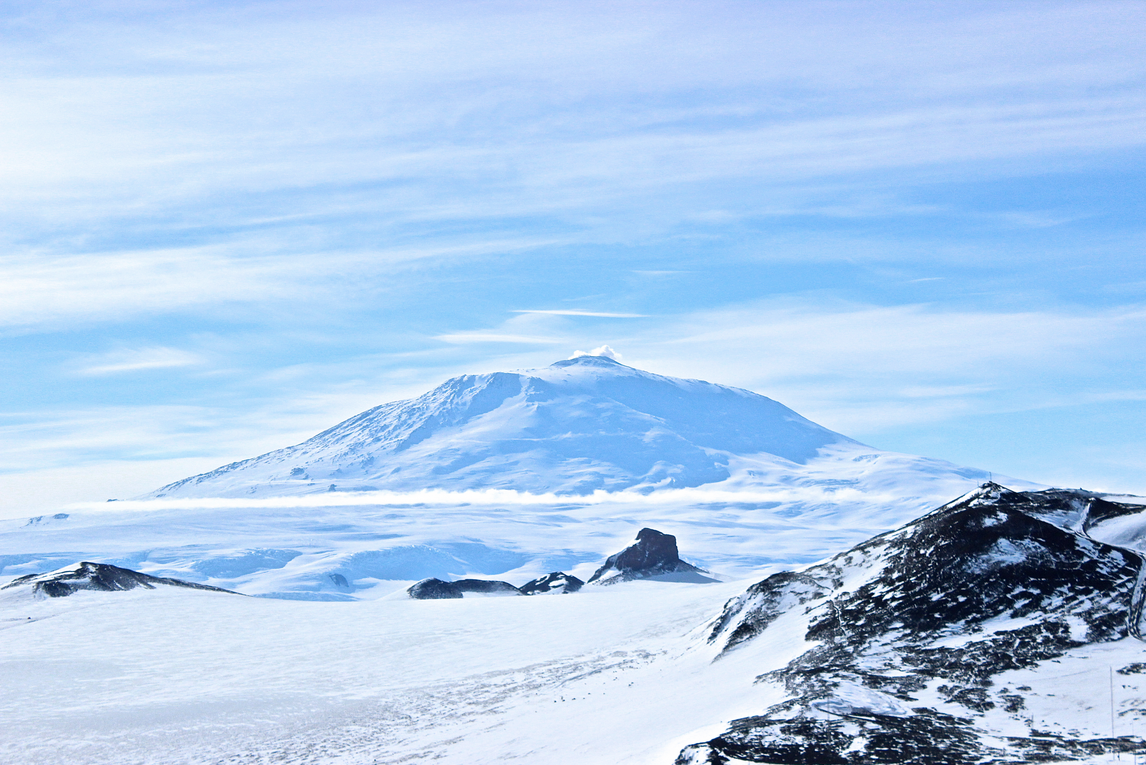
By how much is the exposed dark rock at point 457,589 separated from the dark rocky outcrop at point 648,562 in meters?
7.79

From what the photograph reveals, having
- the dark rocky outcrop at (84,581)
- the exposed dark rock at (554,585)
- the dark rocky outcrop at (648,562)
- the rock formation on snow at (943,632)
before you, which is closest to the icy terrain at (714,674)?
the rock formation on snow at (943,632)

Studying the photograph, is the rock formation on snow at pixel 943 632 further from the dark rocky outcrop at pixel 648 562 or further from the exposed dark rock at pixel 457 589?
the dark rocky outcrop at pixel 648 562

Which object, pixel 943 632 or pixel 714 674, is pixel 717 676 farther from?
pixel 943 632

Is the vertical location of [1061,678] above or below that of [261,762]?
above

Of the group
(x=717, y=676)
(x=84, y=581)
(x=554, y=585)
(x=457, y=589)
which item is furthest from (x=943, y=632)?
(x=554, y=585)

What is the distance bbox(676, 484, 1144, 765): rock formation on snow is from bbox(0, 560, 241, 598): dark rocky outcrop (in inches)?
1537

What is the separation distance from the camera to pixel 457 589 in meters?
82.0

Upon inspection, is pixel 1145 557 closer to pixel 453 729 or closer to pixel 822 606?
pixel 822 606

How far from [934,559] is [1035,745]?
1006cm

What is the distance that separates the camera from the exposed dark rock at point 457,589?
8138 cm

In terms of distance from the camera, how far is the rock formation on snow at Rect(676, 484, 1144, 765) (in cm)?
2058

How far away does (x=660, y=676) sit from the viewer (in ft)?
105

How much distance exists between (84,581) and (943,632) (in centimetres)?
4929

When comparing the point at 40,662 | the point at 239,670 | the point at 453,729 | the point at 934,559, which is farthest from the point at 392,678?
the point at 934,559
